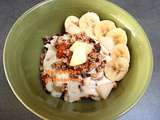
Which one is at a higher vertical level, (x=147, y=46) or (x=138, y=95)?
(x=147, y=46)

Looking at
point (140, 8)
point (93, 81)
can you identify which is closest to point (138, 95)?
point (93, 81)

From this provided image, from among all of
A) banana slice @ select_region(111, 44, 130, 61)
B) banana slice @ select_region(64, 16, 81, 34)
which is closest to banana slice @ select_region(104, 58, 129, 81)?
banana slice @ select_region(111, 44, 130, 61)

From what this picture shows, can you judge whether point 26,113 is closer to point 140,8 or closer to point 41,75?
point 41,75

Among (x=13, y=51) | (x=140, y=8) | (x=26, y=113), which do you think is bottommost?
(x=26, y=113)

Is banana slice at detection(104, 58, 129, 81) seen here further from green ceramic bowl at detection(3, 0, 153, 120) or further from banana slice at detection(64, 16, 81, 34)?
banana slice at detection(64, 16, 81, 34)

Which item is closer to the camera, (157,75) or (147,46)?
(147,46)

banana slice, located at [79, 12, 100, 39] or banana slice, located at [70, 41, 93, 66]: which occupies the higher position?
banana slice, located at [79, 12, 100, 39]

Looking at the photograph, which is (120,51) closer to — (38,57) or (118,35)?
(118,35)

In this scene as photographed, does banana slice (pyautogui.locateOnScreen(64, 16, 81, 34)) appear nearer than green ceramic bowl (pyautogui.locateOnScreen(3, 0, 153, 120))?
No
